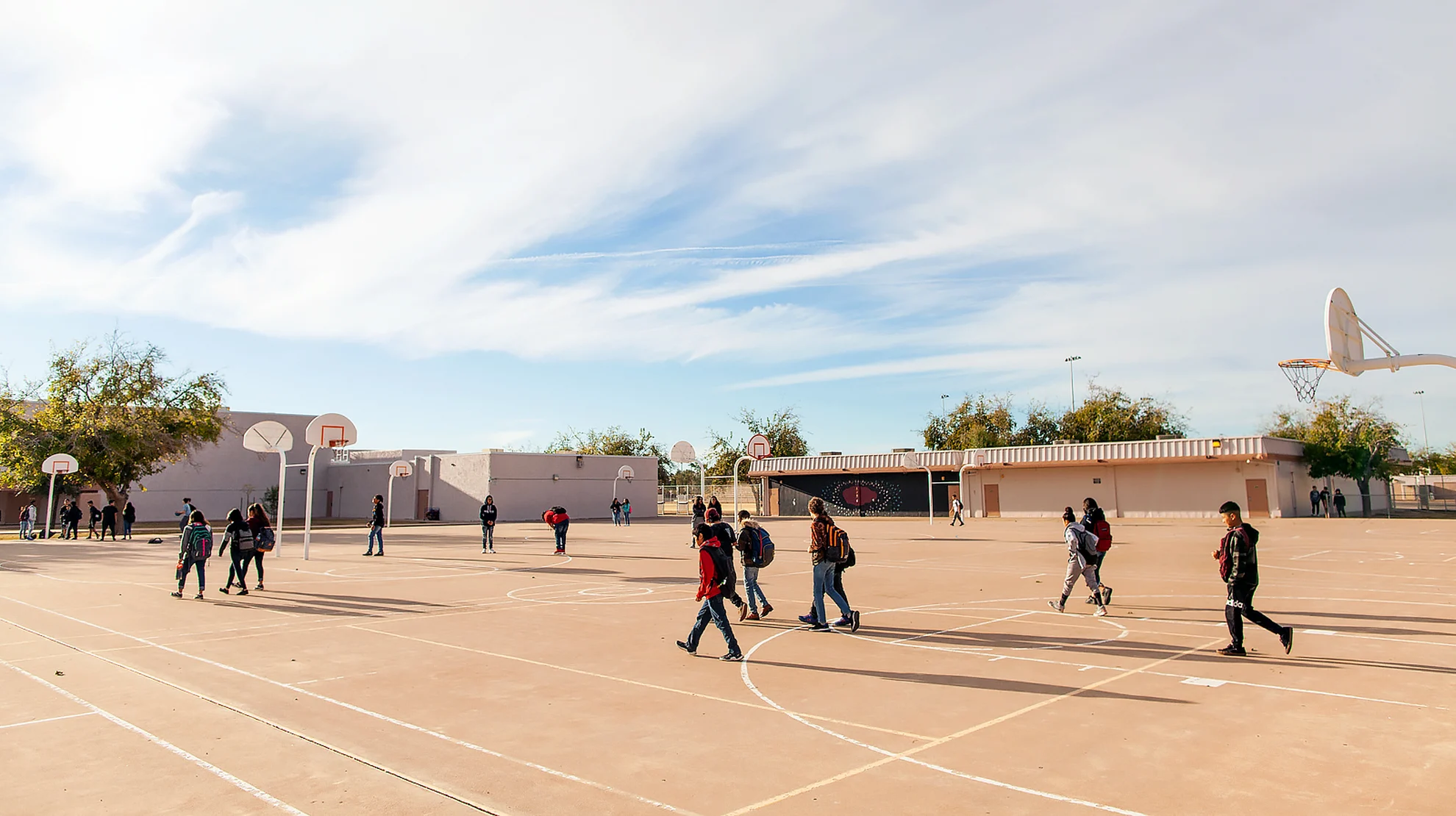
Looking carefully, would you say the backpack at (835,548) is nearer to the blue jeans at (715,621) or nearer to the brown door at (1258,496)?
the blue jeans at (715,621)

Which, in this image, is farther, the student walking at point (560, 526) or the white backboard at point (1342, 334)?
the student walking at point (560, 526)

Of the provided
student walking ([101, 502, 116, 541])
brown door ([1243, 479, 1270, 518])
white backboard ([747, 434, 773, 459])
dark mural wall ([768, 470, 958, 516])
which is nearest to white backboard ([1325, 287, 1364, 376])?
white backboard ([747, 434, 773, 459])

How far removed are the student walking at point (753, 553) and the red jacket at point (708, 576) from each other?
81.8 inches

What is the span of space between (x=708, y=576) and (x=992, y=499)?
157 feet

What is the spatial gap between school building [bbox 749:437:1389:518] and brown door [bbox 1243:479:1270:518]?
38 mm

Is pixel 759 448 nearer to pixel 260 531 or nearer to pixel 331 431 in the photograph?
pixel 331 431

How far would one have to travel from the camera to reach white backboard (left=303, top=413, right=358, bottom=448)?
27.9m

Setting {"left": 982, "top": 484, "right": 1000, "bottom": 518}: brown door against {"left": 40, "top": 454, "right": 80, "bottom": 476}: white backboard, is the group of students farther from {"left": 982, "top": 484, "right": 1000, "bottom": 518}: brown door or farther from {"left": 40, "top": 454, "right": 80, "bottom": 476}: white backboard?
{"left": 982, "top": 484, "right": 1000, "bottom": 518}: brown door

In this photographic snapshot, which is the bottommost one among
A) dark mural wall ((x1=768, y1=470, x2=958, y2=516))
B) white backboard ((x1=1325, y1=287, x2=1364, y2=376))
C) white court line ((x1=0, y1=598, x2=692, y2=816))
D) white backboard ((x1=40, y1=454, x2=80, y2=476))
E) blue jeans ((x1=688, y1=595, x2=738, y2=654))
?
white court line ((x1=0, y1=598, x2=692, y2=816))

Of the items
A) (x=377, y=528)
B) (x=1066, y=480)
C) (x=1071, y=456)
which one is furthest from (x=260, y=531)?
(x=1066, y=480)

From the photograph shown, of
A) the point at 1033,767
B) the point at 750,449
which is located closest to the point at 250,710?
the point at 1033,767

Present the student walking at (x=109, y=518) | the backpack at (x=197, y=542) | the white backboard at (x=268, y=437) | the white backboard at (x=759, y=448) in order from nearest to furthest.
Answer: the backpack at (x=197, y=542), the white backboard at (x=268, y=437), the white backboard at (x=759, y=448), the student walking at (x=109, y=518)

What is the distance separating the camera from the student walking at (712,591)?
949 centimetres

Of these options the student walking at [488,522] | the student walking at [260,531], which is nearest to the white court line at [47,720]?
the student walking at [260,531]
